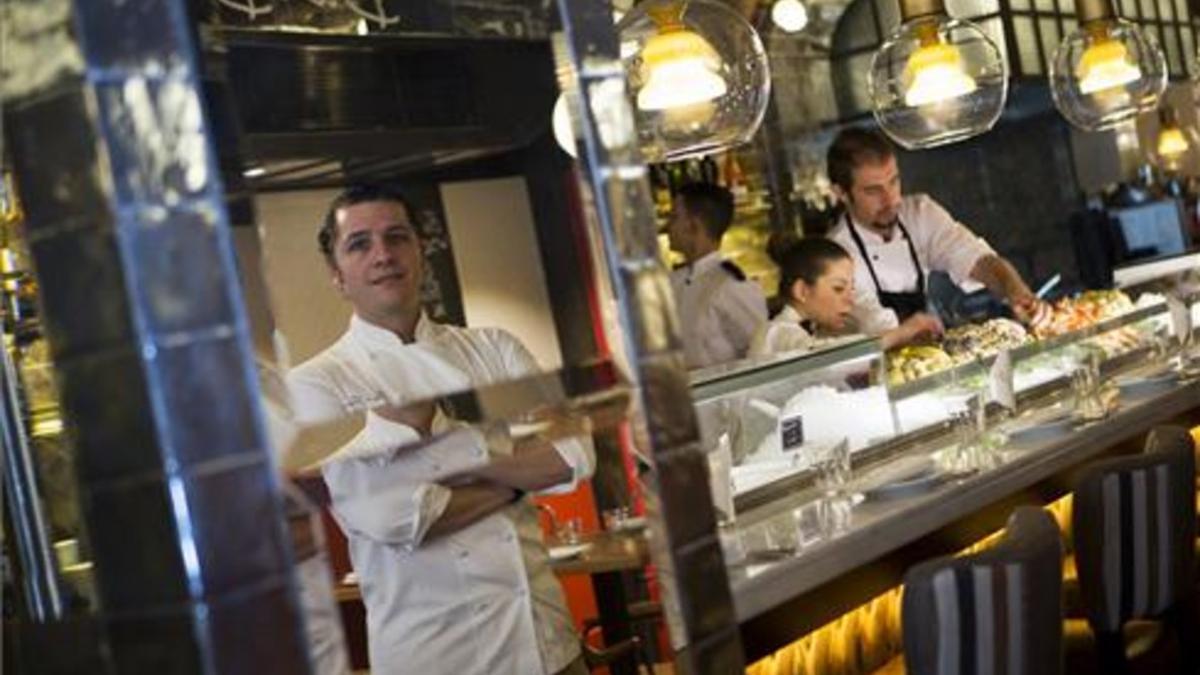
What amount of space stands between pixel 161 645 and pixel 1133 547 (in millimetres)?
3246

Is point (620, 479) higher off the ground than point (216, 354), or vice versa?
point (216, 354)

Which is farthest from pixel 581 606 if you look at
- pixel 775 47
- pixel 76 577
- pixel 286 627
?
pixel 775 47

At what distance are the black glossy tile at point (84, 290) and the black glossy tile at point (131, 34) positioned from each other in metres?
0.10

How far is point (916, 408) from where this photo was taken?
4.73m

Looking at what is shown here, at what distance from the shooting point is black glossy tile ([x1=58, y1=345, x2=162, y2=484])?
995mm

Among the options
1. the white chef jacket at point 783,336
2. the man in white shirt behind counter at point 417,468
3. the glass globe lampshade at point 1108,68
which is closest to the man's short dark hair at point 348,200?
the man in white shirt behind counter at point 417,468

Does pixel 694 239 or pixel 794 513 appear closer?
pixel 794 513

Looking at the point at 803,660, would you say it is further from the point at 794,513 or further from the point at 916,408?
the point at 916,408

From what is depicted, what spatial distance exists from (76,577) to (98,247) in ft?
1.22

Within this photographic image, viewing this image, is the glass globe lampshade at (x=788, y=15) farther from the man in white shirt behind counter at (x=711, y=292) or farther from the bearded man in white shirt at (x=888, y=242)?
the man in white shirt behind counter at (x=711, y=292)

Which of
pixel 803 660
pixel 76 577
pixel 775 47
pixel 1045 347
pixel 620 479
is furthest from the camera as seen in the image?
pixel 775 47

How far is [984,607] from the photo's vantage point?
2.94 m

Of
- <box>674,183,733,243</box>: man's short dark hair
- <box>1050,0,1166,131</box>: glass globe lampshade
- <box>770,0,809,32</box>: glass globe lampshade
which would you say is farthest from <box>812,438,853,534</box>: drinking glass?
<box>770,0,809,32</box>: glass globe lampshade

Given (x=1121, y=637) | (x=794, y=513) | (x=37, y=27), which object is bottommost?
(x=1121, y=637)
